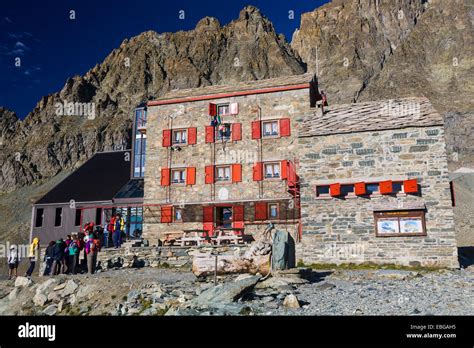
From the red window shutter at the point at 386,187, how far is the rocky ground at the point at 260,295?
9.99 ft

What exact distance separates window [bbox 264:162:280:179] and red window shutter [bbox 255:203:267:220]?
65.7 inches

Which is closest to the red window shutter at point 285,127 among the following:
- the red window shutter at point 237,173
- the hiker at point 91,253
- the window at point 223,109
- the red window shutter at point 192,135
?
the red window shutter at point 237,173

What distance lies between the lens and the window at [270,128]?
23.4 meters

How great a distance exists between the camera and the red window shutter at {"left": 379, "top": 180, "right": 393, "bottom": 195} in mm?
15234

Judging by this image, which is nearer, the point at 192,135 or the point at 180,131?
the point at 192,135

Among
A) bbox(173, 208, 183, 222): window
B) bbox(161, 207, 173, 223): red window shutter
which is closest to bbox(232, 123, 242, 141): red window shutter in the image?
bbox(173, 208, 183, 222): window

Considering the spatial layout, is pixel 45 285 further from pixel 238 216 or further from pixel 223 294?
pixel 238 216

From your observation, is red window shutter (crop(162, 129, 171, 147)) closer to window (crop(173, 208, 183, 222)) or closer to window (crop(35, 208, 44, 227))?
window (crop(173, 208, 183, 222))

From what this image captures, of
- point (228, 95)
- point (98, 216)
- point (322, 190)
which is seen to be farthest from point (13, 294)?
point (98, 216)

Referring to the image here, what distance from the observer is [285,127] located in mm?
22953

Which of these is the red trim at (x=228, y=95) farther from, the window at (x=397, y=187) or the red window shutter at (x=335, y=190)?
the window at (x=397, y=187)

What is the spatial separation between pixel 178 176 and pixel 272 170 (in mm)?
5722

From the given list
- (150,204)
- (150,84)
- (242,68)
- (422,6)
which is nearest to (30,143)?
(150,84)
